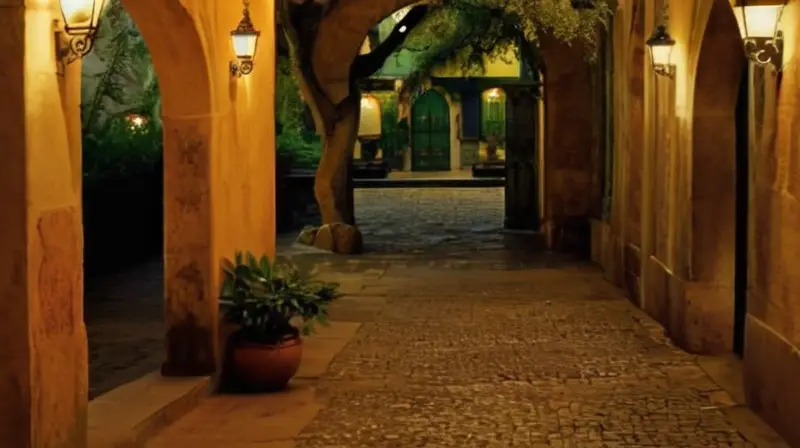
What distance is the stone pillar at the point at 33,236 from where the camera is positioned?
213 inches

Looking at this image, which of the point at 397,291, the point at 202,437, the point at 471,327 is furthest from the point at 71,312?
the point at 397,291

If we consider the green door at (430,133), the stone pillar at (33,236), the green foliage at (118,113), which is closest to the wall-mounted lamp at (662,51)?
the stone pillar at (33,236)

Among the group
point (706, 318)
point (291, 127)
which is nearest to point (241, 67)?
point (706, 318)

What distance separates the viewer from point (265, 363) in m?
9.16

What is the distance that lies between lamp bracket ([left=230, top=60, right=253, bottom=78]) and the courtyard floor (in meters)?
1.93

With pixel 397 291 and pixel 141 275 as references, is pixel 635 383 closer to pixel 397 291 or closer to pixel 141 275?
pixel 397 291

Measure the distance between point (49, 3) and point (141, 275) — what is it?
1076 centimetres

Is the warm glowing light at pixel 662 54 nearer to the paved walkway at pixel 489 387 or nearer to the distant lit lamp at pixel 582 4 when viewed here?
the paved walkway at pixel 489 387

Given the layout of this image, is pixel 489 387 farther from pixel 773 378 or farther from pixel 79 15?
pixel 79 15

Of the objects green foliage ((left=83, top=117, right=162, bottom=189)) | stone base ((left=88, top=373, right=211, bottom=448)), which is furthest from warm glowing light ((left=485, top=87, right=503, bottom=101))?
stone base ((left=88, top=373, right=211, bottom=448))

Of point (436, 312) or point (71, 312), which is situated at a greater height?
point (71, 312)

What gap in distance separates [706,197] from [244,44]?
4.02 m

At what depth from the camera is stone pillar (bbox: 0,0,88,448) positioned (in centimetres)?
541

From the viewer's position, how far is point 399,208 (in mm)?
27219
